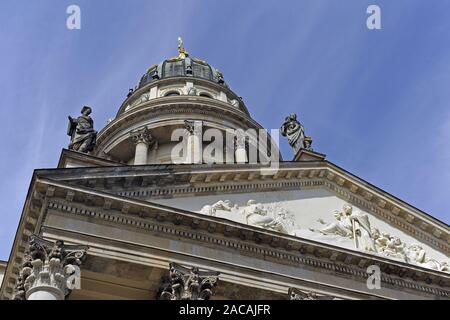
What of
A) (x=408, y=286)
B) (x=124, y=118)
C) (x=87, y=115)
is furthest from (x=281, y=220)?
(x=124, y=118)

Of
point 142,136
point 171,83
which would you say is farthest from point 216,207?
point 171,83

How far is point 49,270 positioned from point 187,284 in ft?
10.6

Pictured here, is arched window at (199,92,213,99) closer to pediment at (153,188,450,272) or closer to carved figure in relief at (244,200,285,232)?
pediment at (153,188,450,272)

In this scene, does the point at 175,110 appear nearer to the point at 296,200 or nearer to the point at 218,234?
the point at 296,200

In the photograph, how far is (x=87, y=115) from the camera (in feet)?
63.9

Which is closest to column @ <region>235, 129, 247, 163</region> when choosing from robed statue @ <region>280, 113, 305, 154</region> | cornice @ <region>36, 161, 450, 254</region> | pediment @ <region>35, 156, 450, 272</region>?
robed statue @ <region>280, 113, 305, 154</region>

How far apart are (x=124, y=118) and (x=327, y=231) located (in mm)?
18149

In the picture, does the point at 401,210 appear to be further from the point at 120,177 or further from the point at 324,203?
the point at 120,177

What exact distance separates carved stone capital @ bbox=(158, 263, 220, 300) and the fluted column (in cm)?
1475

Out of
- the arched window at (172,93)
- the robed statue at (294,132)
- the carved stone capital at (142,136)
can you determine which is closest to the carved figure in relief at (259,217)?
the robed statue at (294,132)

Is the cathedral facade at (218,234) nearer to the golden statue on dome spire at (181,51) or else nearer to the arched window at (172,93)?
the arched window at (172,93)

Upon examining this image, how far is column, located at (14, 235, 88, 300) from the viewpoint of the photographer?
1387 cm

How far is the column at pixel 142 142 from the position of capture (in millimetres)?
31602
